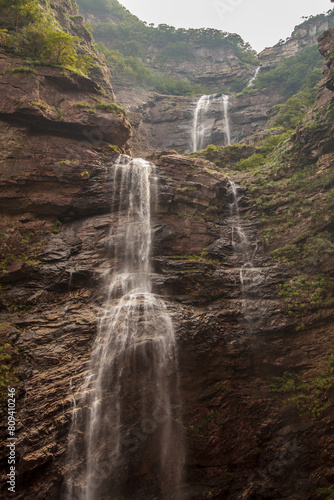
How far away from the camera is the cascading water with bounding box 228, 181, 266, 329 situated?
12.3m

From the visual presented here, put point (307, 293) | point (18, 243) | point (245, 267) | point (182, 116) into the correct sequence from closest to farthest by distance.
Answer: point (307, 293), point (18, 243), point (245, 267), point (182, 116)

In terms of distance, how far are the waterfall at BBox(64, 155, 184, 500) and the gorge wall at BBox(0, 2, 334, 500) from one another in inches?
11.9

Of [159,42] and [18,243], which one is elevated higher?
[159,42]

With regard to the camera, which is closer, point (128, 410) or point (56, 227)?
point (128, 410)

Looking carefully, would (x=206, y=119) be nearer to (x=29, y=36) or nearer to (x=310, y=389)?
(x=29, y=36)

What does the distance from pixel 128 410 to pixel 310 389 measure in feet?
21.0

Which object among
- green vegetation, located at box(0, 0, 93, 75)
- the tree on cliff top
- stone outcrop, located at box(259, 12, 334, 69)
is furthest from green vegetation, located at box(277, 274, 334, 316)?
stone outcrop, located at box(259, 12, 334, 69)

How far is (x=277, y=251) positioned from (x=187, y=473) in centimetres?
1018

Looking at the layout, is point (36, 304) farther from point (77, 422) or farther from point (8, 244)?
point (77, 422)

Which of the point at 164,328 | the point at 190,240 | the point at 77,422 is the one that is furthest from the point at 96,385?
the point at 190,240

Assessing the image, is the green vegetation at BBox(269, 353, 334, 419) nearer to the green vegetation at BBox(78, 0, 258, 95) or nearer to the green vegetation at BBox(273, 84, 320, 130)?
the green vegetation at BBox(273, 84, 320, 130)

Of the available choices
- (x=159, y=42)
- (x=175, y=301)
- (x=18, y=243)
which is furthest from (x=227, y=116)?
(x=18, y=243)

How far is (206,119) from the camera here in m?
38.2

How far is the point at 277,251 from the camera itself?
15.0 metres
